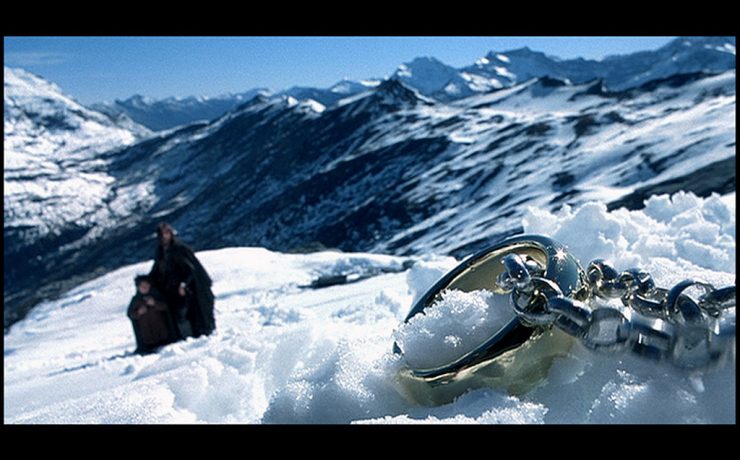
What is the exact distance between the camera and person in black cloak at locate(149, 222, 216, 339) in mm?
7699

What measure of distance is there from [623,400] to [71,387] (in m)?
4.78

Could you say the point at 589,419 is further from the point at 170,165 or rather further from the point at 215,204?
the point at 170,165

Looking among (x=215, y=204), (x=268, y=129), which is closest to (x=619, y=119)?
(x=215, y=204)

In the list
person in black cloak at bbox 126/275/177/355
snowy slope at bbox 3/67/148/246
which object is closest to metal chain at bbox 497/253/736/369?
person in black cloak at bbox 126/275/177/355

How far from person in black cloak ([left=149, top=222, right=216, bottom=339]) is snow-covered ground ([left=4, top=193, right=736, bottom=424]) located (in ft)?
1.62

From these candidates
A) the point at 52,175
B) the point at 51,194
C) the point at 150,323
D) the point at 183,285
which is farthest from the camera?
the point at 52,175

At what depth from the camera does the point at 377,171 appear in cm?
7569

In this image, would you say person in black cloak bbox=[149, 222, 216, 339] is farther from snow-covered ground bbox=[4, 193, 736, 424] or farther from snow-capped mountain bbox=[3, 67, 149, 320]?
snow-capped mountain bbox=[3, 67, 149, 320]

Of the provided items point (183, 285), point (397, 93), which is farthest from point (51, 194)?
point (183, 285)

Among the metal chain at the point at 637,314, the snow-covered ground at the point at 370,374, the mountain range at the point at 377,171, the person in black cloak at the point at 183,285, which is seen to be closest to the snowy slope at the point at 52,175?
the mountain range at the point at 377,171

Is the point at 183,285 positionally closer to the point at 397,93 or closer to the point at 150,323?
the point at 150,323

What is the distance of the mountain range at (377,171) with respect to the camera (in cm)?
3869

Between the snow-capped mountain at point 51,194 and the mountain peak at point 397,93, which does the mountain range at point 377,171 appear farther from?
the snow-capped mountain at point 51,194

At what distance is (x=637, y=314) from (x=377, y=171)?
74.6m
